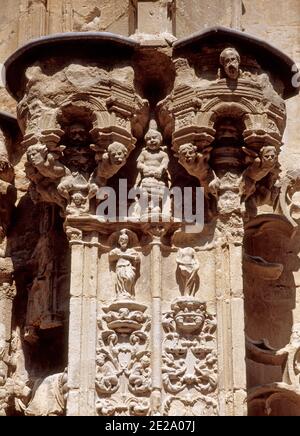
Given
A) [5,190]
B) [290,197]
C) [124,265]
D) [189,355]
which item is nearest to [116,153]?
[124,265]

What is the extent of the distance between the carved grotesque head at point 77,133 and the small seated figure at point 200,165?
539mm

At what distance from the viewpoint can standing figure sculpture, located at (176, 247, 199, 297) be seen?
719 centimetres

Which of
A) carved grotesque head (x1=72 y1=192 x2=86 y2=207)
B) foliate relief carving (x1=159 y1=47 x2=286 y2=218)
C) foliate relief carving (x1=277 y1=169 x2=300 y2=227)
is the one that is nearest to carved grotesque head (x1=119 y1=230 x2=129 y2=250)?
carved grotesque head (x1=72 y1=192 x2=86 y2=207)

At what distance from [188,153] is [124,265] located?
2.26 ft

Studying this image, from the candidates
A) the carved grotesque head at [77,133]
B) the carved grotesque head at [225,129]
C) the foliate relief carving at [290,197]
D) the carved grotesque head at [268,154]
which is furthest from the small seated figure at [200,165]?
the foliate relief carving at [290,197]

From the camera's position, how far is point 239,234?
726 centimetres

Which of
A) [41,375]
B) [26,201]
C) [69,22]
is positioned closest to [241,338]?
[41,375]

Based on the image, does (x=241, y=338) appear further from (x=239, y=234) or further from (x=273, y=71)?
(x=273, y=71)

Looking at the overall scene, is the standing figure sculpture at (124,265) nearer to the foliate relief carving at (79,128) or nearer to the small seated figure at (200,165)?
the foliate relief carving at (79,128)

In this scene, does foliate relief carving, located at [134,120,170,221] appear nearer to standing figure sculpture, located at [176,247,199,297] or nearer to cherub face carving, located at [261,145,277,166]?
standing figure sculpture, located at [176,247,199,297]

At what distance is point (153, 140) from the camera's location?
7.43 meters

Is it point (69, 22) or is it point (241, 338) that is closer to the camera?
point (241, 338)

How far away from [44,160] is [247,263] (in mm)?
1394
